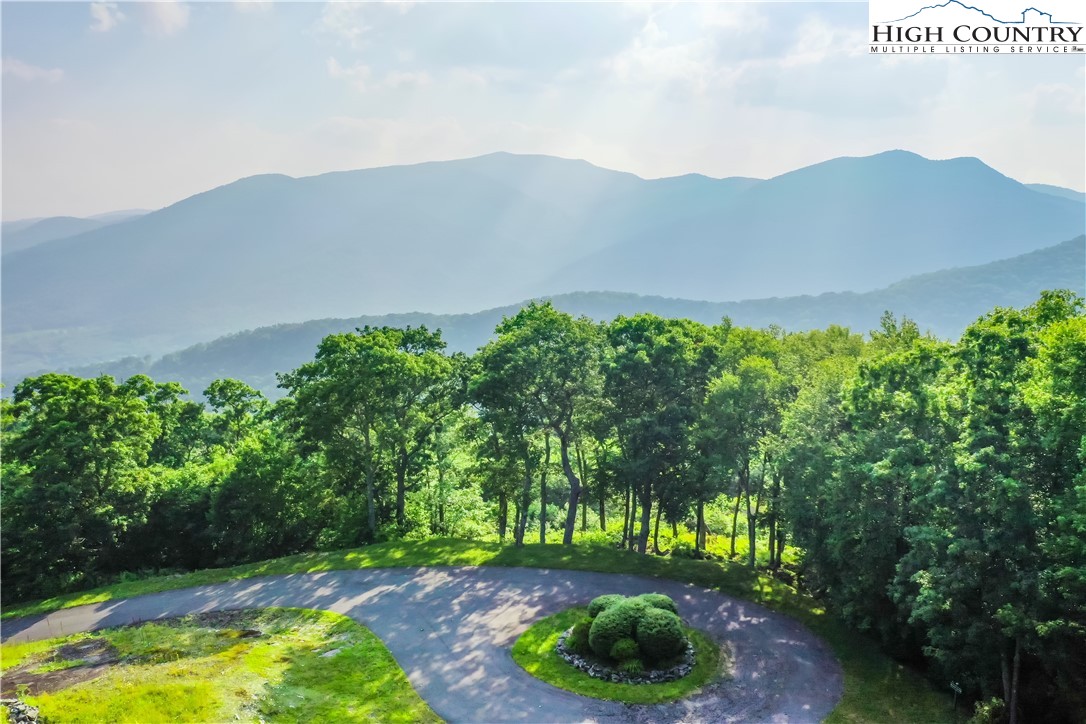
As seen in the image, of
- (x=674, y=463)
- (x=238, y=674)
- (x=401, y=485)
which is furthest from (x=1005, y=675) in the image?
(x=401, y=485)

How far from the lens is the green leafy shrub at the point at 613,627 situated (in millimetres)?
22859

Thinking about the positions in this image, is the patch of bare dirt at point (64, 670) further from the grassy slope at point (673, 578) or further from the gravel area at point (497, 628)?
the grassy slope at point (673, 578)

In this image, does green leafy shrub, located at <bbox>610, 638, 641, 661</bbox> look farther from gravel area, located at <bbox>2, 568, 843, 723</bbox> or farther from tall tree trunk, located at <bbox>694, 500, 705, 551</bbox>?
tall tree trunk, located at <bbox>694, 500, 705, 551</bbox>

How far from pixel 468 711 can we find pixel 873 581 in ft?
47.2

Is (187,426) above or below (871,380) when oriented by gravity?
below

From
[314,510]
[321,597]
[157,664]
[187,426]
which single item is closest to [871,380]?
[321,597]

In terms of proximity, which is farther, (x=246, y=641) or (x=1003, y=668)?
(x=246, y=641)

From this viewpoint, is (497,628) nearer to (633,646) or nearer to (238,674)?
(633,646)

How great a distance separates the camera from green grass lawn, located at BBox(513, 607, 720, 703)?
21.1 metres

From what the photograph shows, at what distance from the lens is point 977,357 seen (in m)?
20.3

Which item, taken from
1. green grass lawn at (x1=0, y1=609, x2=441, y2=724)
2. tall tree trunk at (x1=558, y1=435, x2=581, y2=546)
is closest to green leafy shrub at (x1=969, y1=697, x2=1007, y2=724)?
green grass lawn at (x1=0, y1=609, x2=441, y2=724)

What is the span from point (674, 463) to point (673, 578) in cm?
565

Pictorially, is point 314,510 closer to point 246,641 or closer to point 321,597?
point 321,597

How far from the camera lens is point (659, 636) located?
22.3 m
